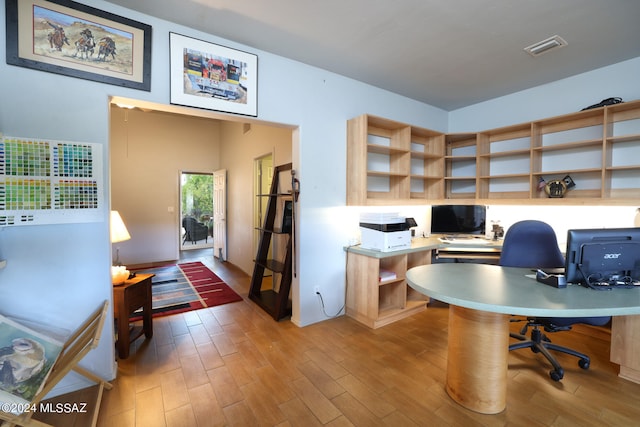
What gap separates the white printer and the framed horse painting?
237 centimetres

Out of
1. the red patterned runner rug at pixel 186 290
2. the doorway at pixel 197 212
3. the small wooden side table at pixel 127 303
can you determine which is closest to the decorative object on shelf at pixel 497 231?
the red patterned runner rug at pixel 186 290

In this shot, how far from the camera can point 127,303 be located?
2355 mm

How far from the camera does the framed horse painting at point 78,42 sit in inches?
67.1

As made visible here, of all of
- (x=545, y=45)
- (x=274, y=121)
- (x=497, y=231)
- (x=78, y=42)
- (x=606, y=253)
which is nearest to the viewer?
(x=606, y=253)

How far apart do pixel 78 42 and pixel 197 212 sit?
19.8ft

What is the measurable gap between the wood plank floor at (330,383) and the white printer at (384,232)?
0.90 m

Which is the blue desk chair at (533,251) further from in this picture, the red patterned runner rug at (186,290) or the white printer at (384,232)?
the red patterned runner rug at (186,290)

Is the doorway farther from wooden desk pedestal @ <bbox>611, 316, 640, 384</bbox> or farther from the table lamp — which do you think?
wooden desk pedestal @ <bbox>611, 316, 640, 384</bbox>

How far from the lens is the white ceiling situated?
6.61 feet

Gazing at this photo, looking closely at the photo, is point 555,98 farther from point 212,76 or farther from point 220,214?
point 220,214

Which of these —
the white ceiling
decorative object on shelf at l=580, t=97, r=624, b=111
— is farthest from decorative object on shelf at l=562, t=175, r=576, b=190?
the white ceiling

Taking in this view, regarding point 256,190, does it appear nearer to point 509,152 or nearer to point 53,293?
point 53,293

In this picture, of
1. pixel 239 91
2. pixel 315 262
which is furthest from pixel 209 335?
pixel 239 91

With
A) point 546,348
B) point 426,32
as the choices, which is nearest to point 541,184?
point 546,348
